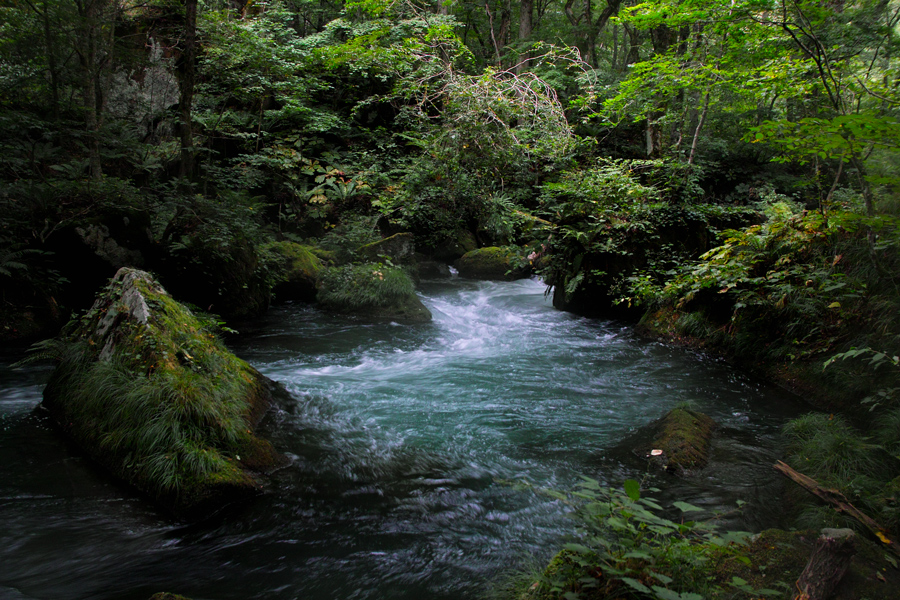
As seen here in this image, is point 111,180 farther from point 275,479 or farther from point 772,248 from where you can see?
point 772,248

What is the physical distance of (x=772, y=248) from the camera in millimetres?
6578

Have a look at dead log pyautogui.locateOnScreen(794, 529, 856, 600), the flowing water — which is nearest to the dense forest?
dead log pyautogui.locateOnScreen(794, 529, 856, 600)

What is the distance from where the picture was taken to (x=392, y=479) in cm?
398

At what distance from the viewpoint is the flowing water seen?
284cm

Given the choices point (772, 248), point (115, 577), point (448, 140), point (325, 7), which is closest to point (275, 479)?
point (115, 577)

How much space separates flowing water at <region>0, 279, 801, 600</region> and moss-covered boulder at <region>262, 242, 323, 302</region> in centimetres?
297

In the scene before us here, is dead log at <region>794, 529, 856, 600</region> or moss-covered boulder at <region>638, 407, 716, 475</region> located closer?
dead log at <region>794, 529, 856, 600</region>

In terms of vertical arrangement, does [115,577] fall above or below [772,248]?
below

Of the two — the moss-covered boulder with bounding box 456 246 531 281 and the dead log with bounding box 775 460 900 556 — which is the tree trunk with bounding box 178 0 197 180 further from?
the dead log with bounding box 775 460 900 556

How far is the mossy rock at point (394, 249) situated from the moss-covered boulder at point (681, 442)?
806 centimetres

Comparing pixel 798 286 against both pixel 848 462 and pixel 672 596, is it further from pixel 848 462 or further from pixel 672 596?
pixel 672 596

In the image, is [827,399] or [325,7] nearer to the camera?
[827,399]

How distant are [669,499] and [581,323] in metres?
6.10

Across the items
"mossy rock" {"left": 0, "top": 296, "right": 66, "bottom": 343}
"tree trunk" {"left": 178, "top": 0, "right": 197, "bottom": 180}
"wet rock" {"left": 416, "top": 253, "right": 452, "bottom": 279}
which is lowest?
"mossy rock" {"left": 0, "top": 296, "right": 66, "bottom": 343}
